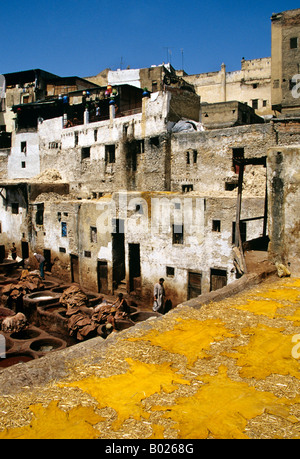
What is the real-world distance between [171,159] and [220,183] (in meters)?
3.94

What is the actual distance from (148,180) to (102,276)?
23.6 feet

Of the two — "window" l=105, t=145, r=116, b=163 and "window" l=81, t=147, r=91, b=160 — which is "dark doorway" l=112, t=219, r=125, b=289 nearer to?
"window" l=105, t=145, r=116, b=163

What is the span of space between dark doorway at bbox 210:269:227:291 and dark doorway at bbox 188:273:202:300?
60 centimetres

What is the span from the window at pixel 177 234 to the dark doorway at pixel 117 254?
364 centimetres

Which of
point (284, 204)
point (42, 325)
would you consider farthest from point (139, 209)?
point (284, 204)

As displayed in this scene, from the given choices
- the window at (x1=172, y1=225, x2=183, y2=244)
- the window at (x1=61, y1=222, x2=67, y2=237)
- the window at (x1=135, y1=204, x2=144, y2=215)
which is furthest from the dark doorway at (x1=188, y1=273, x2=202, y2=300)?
the window at (x1=61, y1=222, x2=67, y2=237)

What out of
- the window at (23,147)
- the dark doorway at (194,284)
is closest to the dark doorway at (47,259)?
the dark doorway at (194,284)

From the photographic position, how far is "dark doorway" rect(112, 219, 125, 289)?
20.4m

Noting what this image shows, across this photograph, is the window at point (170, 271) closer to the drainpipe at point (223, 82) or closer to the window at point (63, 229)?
the window at point (63, 229)

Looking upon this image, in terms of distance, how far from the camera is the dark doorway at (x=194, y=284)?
1731 cm

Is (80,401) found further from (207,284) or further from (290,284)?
(207,284)

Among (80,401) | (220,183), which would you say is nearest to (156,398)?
(80,401)

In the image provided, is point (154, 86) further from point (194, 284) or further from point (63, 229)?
point (194, 284)

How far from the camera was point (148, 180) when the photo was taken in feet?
81.8
